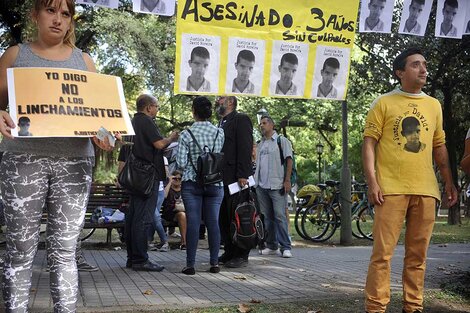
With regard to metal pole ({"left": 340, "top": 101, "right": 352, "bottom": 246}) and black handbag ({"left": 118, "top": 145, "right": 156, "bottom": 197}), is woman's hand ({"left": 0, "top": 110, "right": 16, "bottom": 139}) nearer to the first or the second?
Result: black handbag ({"left": 118, "top": 145, "right": 156, "bottom": 197})

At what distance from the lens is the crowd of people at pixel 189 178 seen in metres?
2.87

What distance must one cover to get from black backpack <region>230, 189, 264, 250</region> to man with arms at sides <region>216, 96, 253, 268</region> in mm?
204

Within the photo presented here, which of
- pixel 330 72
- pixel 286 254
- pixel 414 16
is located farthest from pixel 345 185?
pixel 414 16

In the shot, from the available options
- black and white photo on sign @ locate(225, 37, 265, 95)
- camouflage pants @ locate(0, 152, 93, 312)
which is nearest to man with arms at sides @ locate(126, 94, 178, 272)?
black and white photo on sign @ locate(225, 37, 265, 95)

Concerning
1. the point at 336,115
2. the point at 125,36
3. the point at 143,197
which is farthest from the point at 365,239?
the point at 336,115

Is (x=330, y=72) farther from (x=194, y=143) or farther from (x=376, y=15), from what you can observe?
(x=194, y=143)

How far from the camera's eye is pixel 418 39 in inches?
610

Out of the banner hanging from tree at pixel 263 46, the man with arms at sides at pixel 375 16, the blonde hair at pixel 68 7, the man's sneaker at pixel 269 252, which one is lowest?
the man's sneaker at pixel 269 252

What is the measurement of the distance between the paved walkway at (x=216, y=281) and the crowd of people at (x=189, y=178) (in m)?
0.40

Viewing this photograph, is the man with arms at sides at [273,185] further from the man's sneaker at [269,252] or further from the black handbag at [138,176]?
the black handbag at [138,176]

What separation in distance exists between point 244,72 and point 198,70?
53cm

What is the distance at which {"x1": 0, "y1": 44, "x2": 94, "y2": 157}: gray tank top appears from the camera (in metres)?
2.85

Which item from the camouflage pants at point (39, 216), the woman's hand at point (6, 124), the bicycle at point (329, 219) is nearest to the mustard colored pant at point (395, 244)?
the camouflage pants at point (39, 216)

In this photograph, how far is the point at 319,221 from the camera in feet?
36.9
